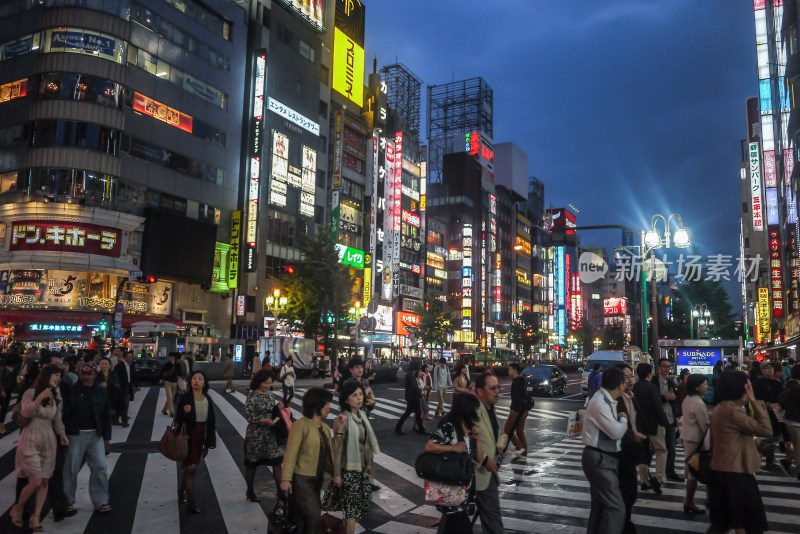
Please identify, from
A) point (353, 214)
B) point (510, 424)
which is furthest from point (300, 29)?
point (510, 424)

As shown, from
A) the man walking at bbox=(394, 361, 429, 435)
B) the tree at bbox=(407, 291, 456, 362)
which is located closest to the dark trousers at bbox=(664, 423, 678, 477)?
the man walking at bbox=(394, 361, 429, 435)

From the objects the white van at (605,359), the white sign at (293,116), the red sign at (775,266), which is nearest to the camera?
the white van at (605,359)

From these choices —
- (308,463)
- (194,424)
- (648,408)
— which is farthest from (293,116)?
(308,463)

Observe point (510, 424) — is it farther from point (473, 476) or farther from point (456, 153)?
point (456, 153)

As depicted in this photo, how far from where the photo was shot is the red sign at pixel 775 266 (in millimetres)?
40531

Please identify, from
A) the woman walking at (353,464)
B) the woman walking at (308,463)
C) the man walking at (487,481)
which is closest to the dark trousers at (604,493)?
the man walking at (487,481)

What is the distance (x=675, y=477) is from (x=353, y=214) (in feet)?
173

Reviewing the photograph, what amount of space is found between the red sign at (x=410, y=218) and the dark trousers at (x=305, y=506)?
67687 mm

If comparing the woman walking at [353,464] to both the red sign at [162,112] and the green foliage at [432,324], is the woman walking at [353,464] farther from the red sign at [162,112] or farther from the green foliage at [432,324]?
the green foliage at [432,324]

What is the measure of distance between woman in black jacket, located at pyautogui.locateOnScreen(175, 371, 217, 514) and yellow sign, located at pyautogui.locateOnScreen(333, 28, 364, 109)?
5603 centimetres

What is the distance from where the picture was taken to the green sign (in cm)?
5544

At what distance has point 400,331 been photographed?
2810 inches

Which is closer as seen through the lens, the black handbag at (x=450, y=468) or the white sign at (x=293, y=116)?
the black handbag at (x=450, y=468)

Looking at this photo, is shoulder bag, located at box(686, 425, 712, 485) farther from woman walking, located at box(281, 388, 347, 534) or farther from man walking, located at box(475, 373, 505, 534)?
woman walking, located at box(281, 388, 347, 534)
